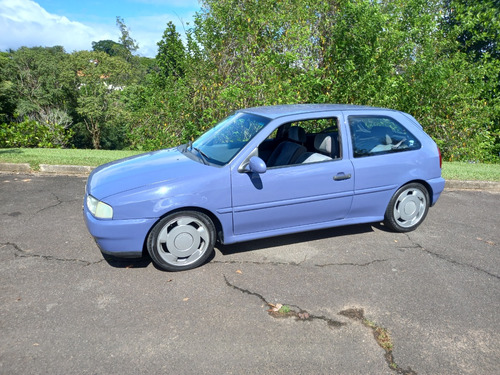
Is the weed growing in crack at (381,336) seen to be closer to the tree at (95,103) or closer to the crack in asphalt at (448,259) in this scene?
the crack in asphalt at (448,259)

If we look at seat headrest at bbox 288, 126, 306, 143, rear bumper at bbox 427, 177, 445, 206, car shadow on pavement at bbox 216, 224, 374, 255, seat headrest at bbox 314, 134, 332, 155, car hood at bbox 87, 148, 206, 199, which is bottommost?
car shadow on pavement at bbox 216, 224, 374, 255

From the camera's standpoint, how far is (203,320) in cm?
333

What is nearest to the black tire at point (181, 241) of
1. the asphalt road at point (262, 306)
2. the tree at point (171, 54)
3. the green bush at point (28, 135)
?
the asphalt road at point (262, 306)

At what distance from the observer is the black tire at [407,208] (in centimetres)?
512

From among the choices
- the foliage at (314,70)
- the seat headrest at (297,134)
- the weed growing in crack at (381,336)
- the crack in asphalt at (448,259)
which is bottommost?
the weed growing in crack at (381,336)

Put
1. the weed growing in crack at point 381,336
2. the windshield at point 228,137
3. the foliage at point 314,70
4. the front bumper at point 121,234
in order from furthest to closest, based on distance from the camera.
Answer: the foliage at point 314,70 < the windshield at point 228,137 < the front bumper at point 121,234 < the weed growing in crack at point 381,336

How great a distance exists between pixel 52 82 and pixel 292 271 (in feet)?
82.6

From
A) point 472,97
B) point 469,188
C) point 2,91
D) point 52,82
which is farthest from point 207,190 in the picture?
point 52,82

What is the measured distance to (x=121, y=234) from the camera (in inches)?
154

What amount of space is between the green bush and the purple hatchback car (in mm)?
8868

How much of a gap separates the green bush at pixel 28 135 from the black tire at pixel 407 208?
1090cm

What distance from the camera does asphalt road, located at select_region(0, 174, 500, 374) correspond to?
2867 millimetres

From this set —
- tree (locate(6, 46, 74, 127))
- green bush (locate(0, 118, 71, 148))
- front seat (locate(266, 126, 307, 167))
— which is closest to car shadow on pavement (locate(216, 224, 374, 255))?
front seat (locate(266, 126, 307, 167))

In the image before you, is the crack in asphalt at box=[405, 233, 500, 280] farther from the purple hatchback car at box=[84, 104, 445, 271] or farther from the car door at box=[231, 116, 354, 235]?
the car door at box=[231, 116, 354, 235]
